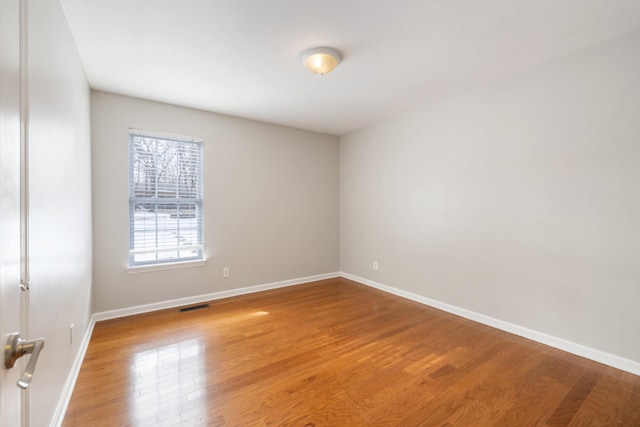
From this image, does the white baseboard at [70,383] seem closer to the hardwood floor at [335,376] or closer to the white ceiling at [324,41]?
the hardwood floor at [335,376]

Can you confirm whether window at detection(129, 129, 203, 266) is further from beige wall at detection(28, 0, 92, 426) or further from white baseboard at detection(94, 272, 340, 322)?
beige wall at detection(28, 0, 92, 426)

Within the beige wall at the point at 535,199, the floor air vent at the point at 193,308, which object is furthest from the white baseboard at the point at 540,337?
the floor air vent at the point at 193,308

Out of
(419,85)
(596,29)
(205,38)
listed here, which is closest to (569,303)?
(596,29)

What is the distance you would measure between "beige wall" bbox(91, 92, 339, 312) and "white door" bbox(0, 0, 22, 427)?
242cm

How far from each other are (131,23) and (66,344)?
2.23m

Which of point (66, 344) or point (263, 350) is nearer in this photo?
point (66, 344)

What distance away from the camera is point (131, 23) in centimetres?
196

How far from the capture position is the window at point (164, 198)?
3223 millimetres

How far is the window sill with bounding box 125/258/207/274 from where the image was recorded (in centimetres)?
318

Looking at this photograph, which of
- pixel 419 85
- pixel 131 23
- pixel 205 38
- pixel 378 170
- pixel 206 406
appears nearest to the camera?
pixel 206 406

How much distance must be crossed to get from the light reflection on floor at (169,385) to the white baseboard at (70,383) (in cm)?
33

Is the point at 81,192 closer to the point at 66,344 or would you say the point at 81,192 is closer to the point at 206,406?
the point at 66,344

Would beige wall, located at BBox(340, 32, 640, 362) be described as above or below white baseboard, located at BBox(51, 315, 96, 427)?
above

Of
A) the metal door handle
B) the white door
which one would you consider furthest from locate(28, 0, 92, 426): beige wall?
the metal door handle
